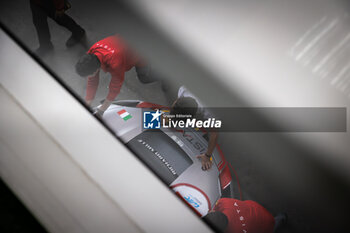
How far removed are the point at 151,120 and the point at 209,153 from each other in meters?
0.30

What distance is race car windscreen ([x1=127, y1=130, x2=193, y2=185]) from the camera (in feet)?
3.00

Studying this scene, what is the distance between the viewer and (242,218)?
95 cm

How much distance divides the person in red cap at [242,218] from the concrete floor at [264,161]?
0.04 m

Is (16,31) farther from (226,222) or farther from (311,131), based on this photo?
(311,131)

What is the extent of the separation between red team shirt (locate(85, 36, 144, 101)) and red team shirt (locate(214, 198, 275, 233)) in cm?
68

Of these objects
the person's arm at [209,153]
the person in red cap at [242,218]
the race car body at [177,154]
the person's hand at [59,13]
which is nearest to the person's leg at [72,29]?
the person's hand at [59,13]

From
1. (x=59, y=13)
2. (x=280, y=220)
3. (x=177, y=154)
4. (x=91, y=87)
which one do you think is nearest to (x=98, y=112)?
(x=91, y=87)

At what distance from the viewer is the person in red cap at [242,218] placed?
2.84 feet

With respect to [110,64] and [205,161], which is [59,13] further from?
[205,161]

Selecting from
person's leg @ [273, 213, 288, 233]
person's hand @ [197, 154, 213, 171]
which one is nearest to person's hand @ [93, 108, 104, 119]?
person's hand @ [197, 154, 213, 171]

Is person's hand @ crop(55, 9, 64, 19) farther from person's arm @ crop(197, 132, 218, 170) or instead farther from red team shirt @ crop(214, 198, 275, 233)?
red team shirt @ crop(214, 198, 275, 233)

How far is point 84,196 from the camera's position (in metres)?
0.69

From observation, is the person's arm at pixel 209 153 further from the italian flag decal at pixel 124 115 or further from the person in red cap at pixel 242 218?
the italian flag decal at pixel 124 115

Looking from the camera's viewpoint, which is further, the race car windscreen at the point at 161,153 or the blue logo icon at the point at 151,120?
the blue logo icon at the point at 151,120
